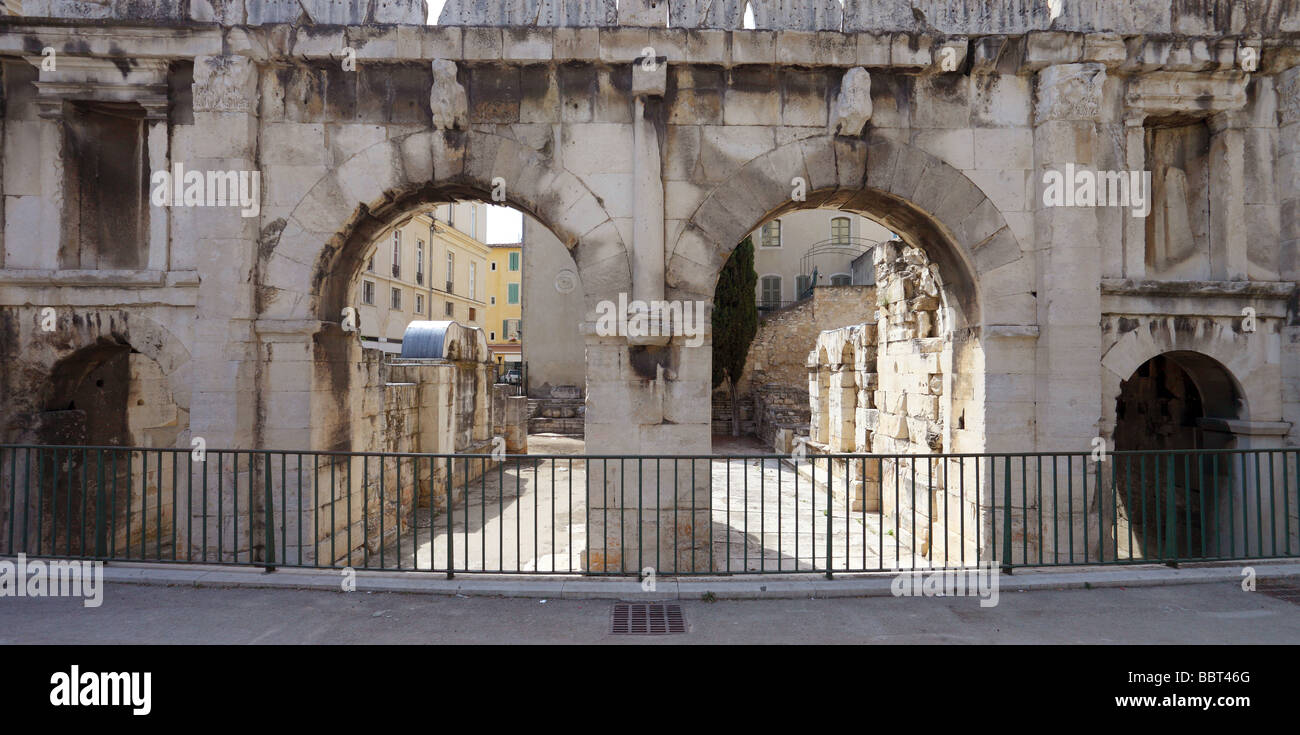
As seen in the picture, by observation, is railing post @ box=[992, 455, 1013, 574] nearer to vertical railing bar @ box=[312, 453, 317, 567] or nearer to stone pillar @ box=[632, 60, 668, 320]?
stone pillar @ box=[632, 60, 668, 320]

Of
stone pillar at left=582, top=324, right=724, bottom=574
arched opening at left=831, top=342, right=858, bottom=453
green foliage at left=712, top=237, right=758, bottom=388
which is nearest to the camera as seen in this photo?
stone pillar at left=582, top=324, right=724, bottom=574

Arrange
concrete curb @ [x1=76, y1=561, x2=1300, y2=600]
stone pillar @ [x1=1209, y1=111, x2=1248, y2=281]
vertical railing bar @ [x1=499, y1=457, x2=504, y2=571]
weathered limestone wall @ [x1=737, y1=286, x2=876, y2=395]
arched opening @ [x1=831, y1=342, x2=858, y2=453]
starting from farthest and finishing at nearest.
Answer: weathered limestone wall @ [x1=737, y1=286, x2=876, y2=395], arched opening @ [x1=831, y1=342, x2=858, y2=453], stone pillar @ [x1=1209, y1=111, x2=1248, y2=281], concrete curb @ [x1=76, y1=561, x2=1300, y2=600], vertical railing bar @ [x1=499, y1=457, x2=504, y2=571]

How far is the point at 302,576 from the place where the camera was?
520cm

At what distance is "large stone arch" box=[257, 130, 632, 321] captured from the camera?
647 centimetres

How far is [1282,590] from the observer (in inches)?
199

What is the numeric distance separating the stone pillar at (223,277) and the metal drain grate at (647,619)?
13.8ft

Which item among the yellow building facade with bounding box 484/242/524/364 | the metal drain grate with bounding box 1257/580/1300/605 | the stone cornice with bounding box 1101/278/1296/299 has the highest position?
the yellow building facade with bounding box 484/242/524/364

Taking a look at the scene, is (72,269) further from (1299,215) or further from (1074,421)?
(1299,215)

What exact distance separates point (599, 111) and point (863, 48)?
280 centimetres

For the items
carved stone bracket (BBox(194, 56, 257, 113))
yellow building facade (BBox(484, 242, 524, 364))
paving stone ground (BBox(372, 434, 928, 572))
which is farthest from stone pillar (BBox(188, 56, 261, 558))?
yellow building facade (BBox(484, 242, 524, 364))

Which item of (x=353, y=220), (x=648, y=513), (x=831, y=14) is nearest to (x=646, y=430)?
(x=648, y=513)

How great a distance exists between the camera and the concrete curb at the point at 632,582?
4883 mm

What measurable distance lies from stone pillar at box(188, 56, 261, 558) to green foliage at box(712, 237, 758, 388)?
17.5m

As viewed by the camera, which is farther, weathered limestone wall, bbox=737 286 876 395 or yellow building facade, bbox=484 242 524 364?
yellow building facade, bbox=484 242 524 364
